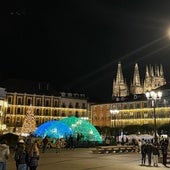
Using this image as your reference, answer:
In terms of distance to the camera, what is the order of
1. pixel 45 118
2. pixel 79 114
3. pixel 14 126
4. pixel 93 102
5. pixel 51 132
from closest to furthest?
1. pixel 51 132
2. pixel 14 126
3. pixel 45 118
4. pixel 79 114
5. pixel 93 102

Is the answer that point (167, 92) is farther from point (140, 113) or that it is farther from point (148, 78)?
point (148, 78)

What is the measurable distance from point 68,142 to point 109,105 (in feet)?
235

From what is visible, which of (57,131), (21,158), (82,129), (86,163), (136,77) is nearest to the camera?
(21,158)

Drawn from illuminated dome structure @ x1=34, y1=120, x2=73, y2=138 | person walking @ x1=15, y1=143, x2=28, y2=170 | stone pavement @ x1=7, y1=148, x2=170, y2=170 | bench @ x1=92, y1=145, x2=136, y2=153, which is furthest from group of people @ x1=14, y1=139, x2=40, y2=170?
illuminated dome structure @ x1=34, y1=120, x2=73, y2=138

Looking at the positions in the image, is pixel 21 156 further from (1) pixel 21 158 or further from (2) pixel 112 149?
(2) pixel 112 149

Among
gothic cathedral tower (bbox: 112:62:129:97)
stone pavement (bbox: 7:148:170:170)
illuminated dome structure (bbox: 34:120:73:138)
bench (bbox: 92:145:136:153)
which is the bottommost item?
stone pavement (bbox: 7:148:170:170)

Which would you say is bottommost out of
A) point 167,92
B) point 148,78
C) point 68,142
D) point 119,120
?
point 68,142

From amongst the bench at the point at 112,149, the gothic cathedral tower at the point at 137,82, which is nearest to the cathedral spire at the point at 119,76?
the gothic cathedral tower at the point at 137,82

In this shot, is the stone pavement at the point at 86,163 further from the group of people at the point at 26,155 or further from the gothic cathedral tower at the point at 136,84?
the gothic cathedral tower at the point at 136,84

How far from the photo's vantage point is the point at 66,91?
11762 cm

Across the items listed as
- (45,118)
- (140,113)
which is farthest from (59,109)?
(140,113)

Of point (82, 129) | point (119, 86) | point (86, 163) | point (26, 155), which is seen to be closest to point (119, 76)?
point (119, 86)

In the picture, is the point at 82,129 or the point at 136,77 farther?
the point at 136,77

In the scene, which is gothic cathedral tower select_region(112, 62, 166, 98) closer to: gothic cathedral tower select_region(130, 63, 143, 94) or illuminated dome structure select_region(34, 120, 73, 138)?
gothic cathedral tower select_region(130, 63, 143, 94)
